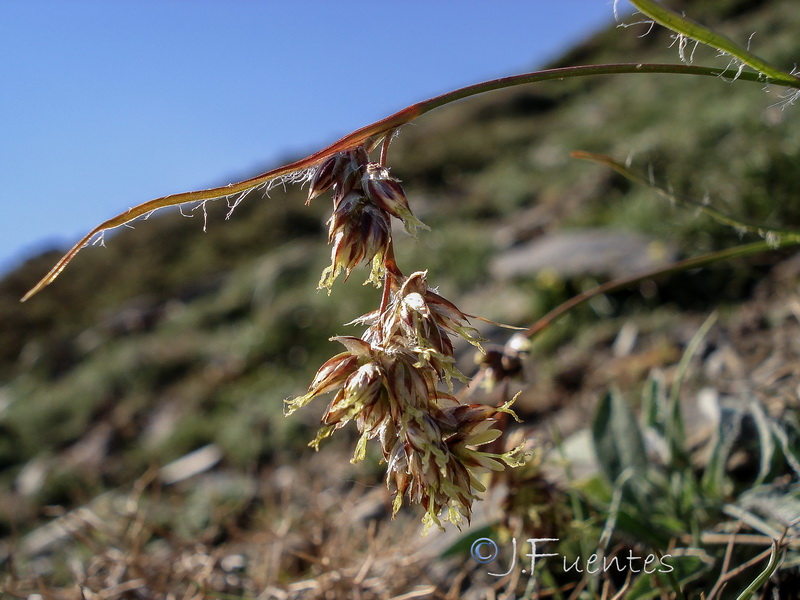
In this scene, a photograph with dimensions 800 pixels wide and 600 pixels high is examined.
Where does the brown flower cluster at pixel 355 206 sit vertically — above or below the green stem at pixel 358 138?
below

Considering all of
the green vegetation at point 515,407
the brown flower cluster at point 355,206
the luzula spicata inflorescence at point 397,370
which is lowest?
the green vegetation at point 515,407

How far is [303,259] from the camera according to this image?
10.5 meters

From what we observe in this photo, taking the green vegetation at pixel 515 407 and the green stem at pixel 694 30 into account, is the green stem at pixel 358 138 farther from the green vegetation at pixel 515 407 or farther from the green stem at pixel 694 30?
the green vegetation at pixel 515 407

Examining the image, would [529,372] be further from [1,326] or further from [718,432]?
[1,326]

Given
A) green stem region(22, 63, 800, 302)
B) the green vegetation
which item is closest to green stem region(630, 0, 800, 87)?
green stem region(22, 63, 800, 302)

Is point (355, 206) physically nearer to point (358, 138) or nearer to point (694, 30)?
point (358, 138)

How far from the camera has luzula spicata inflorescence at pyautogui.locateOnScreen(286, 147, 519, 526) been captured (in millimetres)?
922

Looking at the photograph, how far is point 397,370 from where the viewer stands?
3.04 feet

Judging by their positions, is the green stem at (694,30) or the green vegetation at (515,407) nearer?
the green stem at (694,30)

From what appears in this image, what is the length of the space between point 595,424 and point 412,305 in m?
1.20

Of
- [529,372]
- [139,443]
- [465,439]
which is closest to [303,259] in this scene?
[139,443]

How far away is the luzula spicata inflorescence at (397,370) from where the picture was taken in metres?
0.92

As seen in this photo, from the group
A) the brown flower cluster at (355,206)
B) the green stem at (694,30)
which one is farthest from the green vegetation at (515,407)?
the brown flower cluster at (355,206)

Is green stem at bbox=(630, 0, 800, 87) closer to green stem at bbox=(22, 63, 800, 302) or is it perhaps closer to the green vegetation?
green stem at bbox=(22, 63, 800, 302)
